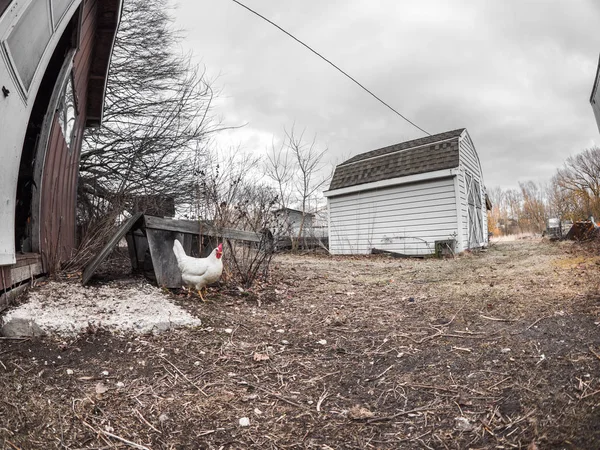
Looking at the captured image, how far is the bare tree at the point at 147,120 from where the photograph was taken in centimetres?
821

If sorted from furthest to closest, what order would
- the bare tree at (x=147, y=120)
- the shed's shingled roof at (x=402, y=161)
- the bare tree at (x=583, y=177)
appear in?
1. the bare tree at (x=583, y=177)
2. the shed's shingled roof at (x=402, y=161)
3. the bare tree at (x=147, y=120)

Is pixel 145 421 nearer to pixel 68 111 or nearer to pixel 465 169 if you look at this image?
pixel 68 111

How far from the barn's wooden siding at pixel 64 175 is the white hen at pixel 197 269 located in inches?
55.2

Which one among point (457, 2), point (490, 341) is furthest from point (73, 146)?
point (457, 2)

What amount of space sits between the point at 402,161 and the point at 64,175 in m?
9.73

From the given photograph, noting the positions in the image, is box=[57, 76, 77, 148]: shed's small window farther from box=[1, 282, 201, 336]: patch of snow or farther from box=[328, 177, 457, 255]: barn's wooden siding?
box=[328, 177, 457, 255]: barn's wooden siding

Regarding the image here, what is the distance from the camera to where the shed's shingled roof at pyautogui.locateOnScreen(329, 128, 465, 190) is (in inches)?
427

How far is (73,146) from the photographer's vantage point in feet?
19.0

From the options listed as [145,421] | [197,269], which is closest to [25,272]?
[197,269]

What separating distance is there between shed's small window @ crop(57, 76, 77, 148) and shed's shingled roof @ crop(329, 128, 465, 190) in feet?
29.1

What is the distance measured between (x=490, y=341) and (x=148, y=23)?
11461 mm

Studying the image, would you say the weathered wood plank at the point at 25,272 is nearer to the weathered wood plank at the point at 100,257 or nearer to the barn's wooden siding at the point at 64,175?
the barn's wooden siding at the point at 64,175

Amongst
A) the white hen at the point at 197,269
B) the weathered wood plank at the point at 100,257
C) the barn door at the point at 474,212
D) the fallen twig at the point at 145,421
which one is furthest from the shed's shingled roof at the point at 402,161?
the fallen twig at the point at 145,421

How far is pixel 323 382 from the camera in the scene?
2383 millimetres
